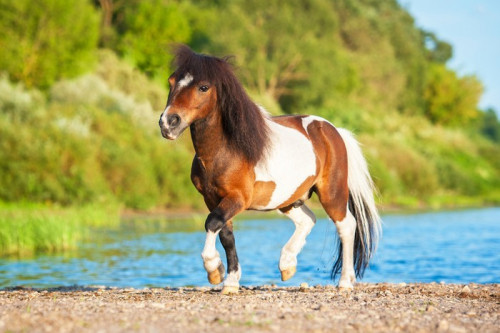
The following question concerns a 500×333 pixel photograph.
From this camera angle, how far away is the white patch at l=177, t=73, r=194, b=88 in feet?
26.2

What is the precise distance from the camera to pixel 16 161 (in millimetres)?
25688

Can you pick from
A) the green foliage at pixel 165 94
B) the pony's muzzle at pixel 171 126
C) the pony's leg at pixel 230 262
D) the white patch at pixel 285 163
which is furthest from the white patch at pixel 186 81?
the pony's leg at pixel 230 262

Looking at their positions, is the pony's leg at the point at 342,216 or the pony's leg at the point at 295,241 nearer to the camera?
the pony's leg at the point at 295,241

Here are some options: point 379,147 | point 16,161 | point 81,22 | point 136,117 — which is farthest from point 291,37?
point 16,161

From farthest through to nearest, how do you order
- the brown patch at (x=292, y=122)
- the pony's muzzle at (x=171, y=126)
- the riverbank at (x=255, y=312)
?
1. the brown patch at (x=292, y=122)
2. the pony's muzzle at (x=171, y=126)
3. the riverbank at (x=255, y=312)

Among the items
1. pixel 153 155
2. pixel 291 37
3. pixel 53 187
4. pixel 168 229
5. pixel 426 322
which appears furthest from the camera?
pixel 291 37

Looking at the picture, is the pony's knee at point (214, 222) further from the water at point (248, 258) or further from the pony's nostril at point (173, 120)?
the water at point (248, 258)

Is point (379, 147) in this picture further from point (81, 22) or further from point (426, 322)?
point (426, 322)

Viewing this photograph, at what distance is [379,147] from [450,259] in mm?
26022

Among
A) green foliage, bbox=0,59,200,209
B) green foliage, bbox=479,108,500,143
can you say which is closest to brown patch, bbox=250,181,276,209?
green foliage, bbox=0,59,200,209

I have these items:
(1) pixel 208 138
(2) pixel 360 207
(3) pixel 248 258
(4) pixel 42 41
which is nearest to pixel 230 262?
(1) pixel 208 138

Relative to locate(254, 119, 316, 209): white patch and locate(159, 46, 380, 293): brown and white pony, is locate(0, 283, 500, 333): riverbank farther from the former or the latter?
locate(254, 119, 316, 209): white patch

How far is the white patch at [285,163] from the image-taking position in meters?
8.57

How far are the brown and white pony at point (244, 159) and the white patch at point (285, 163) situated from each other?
0.04 ft
